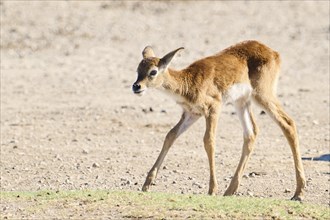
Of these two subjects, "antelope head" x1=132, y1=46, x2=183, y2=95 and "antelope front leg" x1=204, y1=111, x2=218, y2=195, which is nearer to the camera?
"antelope front leg" x1=204, y1=111, x2=218, y2=195

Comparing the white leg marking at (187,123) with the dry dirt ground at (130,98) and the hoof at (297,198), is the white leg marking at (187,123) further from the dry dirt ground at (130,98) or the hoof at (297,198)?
the hoof at (297,198)

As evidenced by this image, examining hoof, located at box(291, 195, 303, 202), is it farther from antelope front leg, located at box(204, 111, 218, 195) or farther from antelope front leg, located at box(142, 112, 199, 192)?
antelope front leg, located at box(142, 112, 199, 192)

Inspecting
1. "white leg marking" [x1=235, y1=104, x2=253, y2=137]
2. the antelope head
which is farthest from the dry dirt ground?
the antelope head

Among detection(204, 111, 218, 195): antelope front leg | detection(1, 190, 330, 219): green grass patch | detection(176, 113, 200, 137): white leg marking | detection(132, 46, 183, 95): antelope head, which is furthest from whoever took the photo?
detection(176, 113, 200, 137): white leg marking

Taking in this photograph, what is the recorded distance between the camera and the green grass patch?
9.59 metres

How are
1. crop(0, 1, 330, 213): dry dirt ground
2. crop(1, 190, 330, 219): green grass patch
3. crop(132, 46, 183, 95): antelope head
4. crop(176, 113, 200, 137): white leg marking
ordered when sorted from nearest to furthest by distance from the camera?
1. crop(1, 190, 330, 219): green grass patch
2. crop(132, 46, 183, 95): antelope head
3. crop(176, 113, 200, 137): white leg marking
4. crop(0, 1, 330, 213): dry dirt ground

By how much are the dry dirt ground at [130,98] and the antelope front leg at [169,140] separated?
2.89ft

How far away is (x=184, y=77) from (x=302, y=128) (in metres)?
4.77

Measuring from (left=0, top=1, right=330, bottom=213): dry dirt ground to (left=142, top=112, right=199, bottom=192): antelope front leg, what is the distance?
0.88 metres

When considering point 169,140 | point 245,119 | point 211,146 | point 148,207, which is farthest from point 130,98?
point 148,207

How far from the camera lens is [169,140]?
37.7ft

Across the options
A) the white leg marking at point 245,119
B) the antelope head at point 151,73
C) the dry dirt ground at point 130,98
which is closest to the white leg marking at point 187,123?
the antelope head at point 151,73

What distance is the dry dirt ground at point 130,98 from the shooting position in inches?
515

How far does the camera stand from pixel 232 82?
38.4 feet
